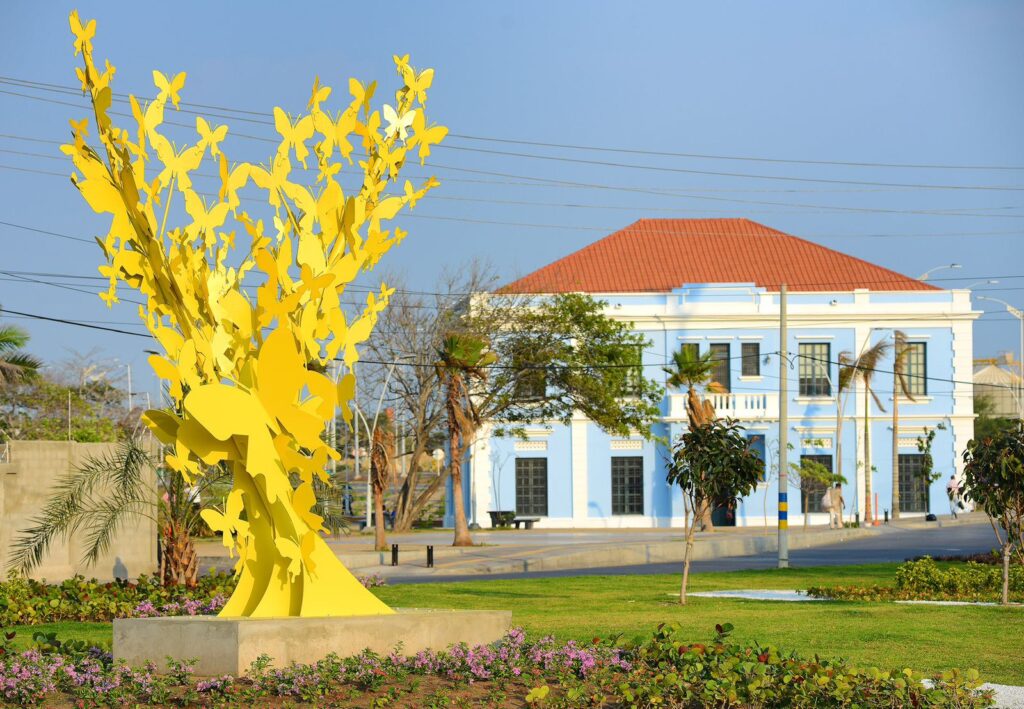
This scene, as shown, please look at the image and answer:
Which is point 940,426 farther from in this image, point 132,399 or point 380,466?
point 132,399

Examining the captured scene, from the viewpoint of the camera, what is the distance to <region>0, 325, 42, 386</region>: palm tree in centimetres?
3225

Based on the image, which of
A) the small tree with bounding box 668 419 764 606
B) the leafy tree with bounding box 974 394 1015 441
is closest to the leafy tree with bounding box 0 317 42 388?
the small tree with bounding box 668 419 764 606

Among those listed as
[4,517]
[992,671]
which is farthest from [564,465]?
[992,671]

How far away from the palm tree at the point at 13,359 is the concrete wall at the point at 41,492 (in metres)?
12.7

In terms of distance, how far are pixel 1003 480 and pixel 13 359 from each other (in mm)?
25331

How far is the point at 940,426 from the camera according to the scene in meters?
53.3

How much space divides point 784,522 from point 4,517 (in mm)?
15150

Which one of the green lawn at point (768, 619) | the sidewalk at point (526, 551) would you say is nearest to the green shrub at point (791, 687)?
the green lawn at point (768, 619)

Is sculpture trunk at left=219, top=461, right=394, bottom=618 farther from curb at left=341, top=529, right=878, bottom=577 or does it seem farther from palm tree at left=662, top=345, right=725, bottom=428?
palm tree at left=662, top=345, right=725, bottom=428

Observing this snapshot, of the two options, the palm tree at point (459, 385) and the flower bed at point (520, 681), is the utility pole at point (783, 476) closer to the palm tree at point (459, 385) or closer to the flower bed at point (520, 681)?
the palm tree at point (459, 385)

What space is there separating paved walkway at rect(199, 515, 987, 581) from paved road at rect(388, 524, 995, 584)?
0.44 meters

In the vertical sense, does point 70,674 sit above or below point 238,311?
below

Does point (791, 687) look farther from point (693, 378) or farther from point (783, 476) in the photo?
point (693, 378)

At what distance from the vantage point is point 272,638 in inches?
368
